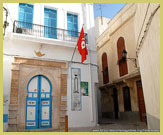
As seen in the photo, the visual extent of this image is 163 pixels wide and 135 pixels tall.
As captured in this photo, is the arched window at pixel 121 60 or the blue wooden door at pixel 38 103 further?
the arched window at pixel 121 60

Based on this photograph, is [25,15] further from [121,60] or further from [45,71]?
[121,60]

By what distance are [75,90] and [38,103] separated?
6.50ft

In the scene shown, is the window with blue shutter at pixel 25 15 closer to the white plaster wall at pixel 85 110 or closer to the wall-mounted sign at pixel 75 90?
the white plaster wall at pixel 85 110

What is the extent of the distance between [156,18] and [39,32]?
6.35 meters

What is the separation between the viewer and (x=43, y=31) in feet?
32.0

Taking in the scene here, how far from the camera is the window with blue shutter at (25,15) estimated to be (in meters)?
9.46

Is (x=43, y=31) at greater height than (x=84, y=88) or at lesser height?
Answer: greater

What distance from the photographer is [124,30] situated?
42.3ft

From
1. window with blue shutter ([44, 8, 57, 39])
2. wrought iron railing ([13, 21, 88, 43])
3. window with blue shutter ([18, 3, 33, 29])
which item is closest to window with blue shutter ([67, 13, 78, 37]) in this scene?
wrought iron railing ([13, 21, 88, 43])

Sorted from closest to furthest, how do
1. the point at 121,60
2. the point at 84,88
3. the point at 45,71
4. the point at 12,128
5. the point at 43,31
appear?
the point at 12,128 → the point at 45,71 → the point at 43,31 → the point at 84,88 → the point at 121,60

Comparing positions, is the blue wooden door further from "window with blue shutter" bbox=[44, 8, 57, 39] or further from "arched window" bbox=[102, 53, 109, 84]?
"arched window" bbox=[102, 53, 109, 84]

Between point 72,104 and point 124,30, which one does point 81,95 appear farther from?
point 124,30

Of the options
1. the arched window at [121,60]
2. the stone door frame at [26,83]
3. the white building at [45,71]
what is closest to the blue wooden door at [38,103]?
the white building at [45,71]

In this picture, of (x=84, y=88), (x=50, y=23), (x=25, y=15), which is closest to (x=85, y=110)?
(x=84, y=88)
